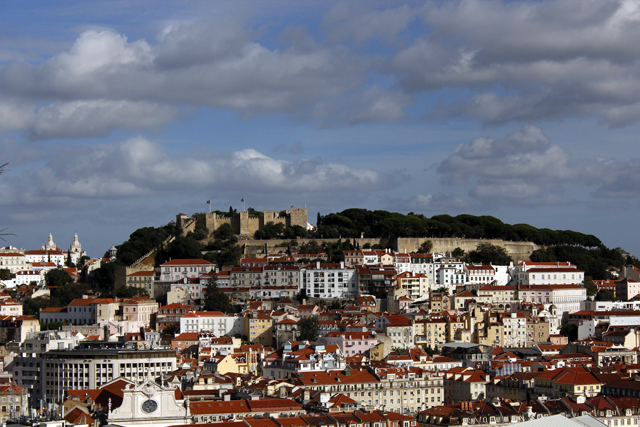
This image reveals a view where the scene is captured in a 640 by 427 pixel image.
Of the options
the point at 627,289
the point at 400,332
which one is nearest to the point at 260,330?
the point at 400,332

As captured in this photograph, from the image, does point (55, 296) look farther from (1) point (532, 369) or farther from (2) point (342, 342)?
(1) point (532, 369)

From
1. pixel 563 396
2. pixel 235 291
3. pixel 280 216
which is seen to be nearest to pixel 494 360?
pixel 563 396

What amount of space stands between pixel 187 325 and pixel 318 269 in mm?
13209

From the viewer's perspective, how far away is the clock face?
1604 inches

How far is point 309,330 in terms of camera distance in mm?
66375

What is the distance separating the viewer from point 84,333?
2758 inches

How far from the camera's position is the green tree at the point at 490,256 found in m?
88.9

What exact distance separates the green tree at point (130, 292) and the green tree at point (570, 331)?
3196 cm

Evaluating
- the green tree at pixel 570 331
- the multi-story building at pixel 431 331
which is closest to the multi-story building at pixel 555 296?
the green tree at pixel 570 331

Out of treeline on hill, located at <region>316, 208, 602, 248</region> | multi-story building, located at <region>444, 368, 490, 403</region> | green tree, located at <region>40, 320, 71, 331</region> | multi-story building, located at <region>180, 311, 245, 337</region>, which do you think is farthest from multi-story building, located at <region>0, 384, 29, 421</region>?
treeline on hill, located at <region>316, 208, 602, 248</region>

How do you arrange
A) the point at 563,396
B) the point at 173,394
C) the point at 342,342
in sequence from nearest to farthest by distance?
1. the point at 173,394
2. the point at 563,396
3. the point at 342,342

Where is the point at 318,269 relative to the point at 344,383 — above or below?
above

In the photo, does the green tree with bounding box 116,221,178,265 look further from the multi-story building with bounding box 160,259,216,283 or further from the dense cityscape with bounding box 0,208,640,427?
the multi-story building with bounding box 160,259,216,283

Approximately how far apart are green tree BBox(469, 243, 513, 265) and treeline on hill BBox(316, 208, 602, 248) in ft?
16.7
